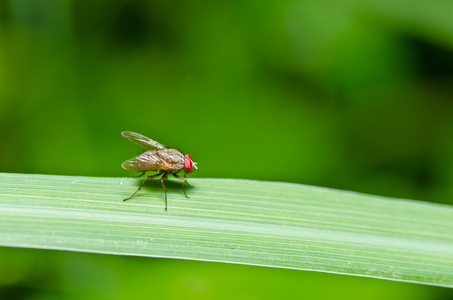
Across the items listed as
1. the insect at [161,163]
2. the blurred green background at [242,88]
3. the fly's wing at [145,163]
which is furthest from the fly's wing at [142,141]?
the blurred green background at [242,88]

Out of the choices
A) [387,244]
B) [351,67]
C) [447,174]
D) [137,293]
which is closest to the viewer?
[387,244]

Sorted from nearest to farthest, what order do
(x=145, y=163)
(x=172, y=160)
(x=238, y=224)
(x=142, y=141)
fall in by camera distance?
(x=238, y=224) < (x=145, y=163) < (x=172, y=160) < (x=142, y=141)

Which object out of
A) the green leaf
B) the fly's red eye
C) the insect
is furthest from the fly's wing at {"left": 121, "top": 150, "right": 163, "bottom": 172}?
the fly's red eye

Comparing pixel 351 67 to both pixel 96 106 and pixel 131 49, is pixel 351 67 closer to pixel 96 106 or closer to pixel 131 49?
pixel 131 49

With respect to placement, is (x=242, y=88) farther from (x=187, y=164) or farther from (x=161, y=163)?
(x=161, y=163)

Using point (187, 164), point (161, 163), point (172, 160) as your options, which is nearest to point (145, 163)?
point (161, 163)

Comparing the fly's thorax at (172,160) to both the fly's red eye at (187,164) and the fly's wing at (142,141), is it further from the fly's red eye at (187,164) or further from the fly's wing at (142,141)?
the fly's wing at (142,141)

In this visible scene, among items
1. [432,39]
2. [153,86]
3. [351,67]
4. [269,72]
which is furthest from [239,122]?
[432,39]
